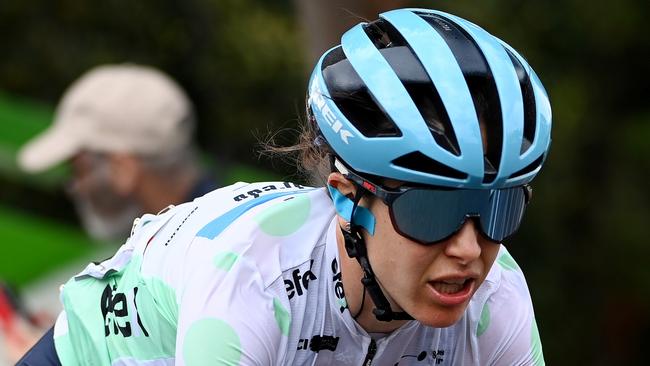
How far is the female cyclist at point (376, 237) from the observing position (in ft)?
10.2

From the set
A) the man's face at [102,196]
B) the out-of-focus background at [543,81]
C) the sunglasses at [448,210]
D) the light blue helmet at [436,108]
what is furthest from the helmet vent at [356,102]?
the out-of-focus background at [543,81]

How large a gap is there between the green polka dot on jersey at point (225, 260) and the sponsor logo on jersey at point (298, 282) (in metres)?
0.15

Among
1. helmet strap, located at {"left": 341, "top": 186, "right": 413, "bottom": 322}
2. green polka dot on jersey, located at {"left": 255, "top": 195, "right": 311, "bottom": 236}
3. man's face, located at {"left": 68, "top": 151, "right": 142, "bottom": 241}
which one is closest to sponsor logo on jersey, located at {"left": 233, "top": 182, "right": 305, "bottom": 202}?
green polka dot on jersey, located at {"left": 255, "top": 195, "right": 311, "bottom": 236}

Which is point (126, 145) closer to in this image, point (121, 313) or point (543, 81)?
point (121, 313)

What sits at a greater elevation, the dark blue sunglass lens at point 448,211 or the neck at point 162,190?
the neck at point 162,190

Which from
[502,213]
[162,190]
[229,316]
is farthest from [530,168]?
[162,190]

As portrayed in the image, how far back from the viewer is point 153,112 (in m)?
6.94

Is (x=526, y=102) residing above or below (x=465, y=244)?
above

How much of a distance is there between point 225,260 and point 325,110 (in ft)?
1.48

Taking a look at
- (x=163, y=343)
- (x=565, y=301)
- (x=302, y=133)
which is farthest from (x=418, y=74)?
(x=565, y=301)

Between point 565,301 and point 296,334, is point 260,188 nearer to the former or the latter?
point 296,334

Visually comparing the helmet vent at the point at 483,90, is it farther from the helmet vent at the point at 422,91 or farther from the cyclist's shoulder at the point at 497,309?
the cyclist's shoulder at the point at 497,309

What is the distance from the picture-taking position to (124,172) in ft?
23.1

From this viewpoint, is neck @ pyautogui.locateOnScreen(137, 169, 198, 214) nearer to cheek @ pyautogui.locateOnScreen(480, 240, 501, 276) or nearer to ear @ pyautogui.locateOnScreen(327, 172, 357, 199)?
ear @ pyautogui.locateOnScreen(327, 172, 357, 199)
